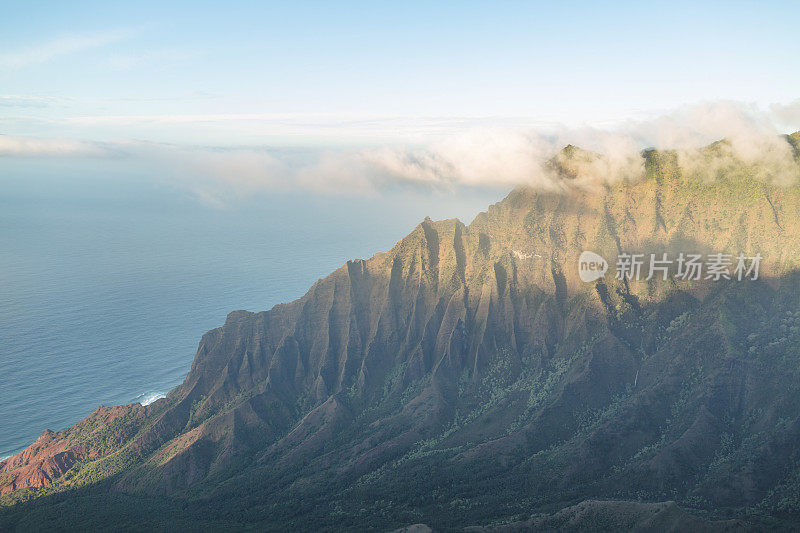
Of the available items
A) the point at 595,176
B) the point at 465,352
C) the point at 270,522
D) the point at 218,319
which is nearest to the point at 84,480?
the point at 270,522

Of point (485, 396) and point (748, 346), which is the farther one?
point (485, 396)

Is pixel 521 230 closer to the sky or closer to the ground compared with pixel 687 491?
closer to the sky

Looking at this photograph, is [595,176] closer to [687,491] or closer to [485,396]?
[485,396]

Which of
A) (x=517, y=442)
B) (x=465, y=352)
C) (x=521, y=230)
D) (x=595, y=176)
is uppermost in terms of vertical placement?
(x=595, y=176)

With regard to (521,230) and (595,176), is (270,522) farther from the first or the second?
(595,176)

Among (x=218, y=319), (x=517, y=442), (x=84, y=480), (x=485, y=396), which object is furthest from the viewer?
(x=218, y=319)

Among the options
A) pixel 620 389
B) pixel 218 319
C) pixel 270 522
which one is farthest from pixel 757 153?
pixel 218 319

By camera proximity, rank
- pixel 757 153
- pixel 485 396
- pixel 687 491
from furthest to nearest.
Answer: pixel 757 153 < pixel 485 396 < pixel 687 491
